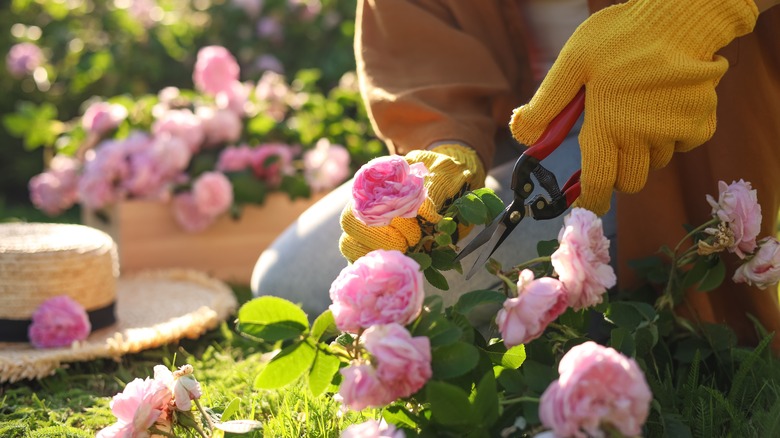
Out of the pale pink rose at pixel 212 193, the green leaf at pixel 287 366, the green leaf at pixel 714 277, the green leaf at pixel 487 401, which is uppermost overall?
the green leaf at pixel 287 366

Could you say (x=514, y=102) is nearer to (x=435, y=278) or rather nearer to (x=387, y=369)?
(x=435, y=278)

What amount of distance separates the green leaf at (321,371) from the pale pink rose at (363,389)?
8 centimetres

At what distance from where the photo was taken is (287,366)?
99 centimetres

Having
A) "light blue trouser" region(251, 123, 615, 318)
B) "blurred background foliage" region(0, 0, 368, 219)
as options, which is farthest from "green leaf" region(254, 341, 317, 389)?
"blurred background foliage" region(0, 0, 368, 219)

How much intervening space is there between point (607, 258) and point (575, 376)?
230 millimetres

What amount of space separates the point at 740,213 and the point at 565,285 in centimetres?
39

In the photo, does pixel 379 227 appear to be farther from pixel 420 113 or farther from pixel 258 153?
pixel 258 153

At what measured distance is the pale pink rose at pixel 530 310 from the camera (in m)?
0.96

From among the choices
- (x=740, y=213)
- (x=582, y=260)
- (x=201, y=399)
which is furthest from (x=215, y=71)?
(x=582, y=260)

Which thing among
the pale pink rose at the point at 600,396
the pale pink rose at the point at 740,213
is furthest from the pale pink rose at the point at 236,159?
the pale pink rose at the point at 600,396

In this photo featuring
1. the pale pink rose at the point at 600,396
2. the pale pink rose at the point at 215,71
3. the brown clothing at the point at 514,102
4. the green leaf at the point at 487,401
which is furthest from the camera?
the pale pink rose at the point at 215,71

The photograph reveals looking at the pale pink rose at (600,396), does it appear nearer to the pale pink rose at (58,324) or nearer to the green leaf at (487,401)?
the green leaf at (487,401)

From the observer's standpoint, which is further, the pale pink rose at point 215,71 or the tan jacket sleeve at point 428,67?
the pale pink rose at point 215,71

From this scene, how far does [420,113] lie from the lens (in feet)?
4.98
